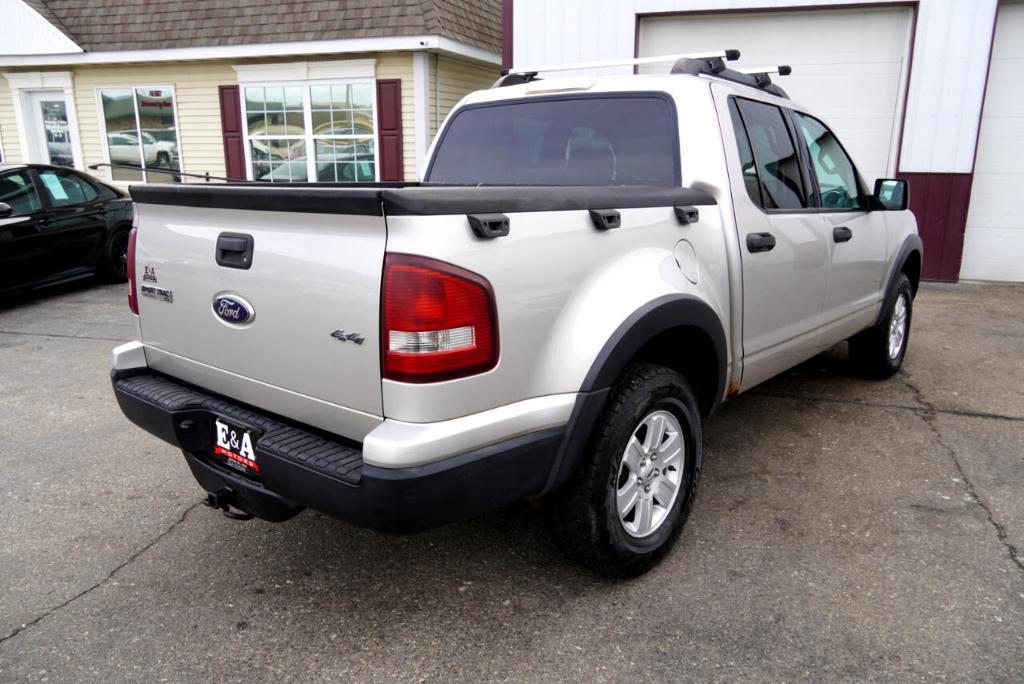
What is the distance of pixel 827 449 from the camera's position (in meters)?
4.18

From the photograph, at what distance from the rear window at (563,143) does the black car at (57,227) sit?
19.1 feet

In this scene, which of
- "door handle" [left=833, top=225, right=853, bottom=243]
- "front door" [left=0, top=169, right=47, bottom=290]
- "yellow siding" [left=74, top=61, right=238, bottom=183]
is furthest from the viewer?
"yellow siding" [left=74, top=61, right=238, bottom=183]

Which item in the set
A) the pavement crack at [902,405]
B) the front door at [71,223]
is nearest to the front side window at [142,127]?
the front door at [71,223]

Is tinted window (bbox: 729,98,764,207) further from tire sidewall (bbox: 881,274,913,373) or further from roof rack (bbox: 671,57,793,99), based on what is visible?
tire sidewall (bbox: 881,274,913,373)

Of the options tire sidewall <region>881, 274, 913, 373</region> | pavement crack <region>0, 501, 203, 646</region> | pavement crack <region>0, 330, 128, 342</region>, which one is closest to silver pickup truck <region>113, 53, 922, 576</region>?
pavement crack <region>0, 501, 203, 646</region>

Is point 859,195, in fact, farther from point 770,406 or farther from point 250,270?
point 250,270

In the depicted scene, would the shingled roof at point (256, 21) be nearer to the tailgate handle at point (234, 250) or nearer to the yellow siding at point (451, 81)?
the yellow siding at point (451, 81)

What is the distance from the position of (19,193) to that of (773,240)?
301 inches

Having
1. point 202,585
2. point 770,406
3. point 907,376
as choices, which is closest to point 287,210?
point 202,585

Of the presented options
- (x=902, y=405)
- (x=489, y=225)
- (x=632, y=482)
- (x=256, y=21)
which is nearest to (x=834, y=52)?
(x=902, y=405)

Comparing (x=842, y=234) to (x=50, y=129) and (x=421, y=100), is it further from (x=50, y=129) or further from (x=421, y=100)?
(x=50, y=129)

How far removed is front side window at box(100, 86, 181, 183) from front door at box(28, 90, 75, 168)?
0.98 metres

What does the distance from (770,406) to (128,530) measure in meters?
3.69

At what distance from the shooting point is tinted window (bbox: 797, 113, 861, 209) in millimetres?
4191
